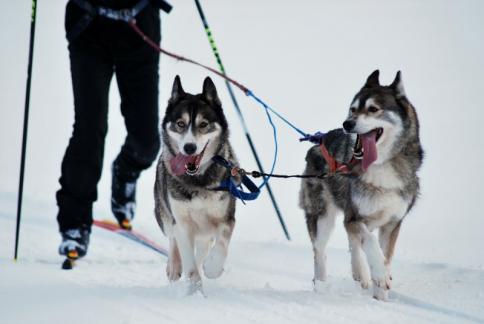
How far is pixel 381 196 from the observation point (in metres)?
3.26

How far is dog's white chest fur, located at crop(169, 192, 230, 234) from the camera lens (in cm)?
327

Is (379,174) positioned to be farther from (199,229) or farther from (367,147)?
Answer: (199,229)

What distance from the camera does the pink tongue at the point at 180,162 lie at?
130 inches

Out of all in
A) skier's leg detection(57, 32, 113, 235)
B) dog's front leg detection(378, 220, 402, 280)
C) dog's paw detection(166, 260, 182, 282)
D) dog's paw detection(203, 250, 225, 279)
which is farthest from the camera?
skier's leg detection(57, 32, 113, 235)

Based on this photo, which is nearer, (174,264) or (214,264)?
(214,264)

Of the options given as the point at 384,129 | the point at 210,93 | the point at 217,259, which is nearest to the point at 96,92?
the point at 210,93

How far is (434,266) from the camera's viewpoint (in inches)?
167

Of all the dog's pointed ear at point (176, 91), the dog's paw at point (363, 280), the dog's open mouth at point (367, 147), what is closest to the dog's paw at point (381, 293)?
the dog's paw at point (363, 280)

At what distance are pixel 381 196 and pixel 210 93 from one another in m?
1.22

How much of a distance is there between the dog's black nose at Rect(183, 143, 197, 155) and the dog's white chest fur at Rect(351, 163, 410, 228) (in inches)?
39.3

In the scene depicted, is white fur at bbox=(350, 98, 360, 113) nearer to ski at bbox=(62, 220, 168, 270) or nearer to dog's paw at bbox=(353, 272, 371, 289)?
dog's paw at bbox=(353, 272, 371, 289)

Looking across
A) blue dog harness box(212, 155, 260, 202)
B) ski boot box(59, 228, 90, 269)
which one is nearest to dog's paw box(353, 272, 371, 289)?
blue dog harness box(212, 155, 260, 202)

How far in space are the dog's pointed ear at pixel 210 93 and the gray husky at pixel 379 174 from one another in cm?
84

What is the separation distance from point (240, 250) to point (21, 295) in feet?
10.0
